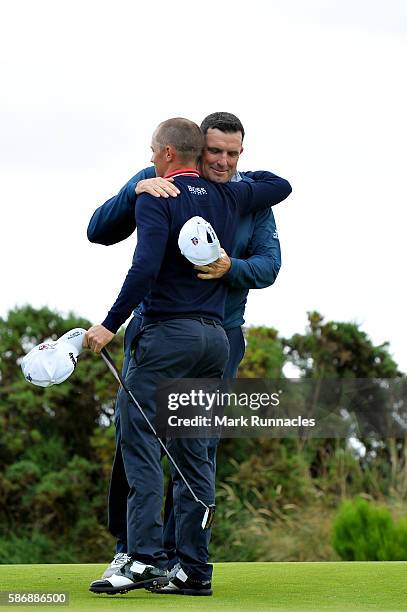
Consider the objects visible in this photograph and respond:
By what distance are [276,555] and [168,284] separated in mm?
→ 6816

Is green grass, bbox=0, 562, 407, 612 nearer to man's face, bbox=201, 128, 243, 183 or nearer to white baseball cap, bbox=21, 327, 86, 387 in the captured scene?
white baseball cap, bbox=21, 327, 86, 387

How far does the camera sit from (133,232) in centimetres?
500

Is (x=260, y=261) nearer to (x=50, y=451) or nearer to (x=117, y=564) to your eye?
(x=117, y=564)

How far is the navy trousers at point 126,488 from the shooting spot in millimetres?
4941

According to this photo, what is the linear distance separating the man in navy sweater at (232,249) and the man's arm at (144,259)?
0.30 feet

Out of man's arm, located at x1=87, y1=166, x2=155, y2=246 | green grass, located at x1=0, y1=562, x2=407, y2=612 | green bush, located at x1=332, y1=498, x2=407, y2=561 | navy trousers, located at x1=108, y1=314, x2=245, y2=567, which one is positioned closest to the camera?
green grass, located at x1=0, y1=562, x2=407, y2=612

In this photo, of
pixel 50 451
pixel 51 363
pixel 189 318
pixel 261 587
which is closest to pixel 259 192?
pixel 189 318

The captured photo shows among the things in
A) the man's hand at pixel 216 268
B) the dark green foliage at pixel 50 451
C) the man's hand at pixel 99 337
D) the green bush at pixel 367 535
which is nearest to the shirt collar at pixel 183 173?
the man's hand at pixel 216 268

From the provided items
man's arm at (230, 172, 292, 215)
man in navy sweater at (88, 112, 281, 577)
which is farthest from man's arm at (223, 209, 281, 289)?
man's arm at (230, 172, 292, 215)

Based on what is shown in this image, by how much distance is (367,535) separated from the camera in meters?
10.4

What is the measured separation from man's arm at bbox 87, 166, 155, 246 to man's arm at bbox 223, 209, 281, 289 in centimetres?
46

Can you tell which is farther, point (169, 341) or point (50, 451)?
point (50, 451)

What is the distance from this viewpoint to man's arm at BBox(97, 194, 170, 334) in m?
4.51

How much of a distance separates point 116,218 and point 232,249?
0.52 metres
